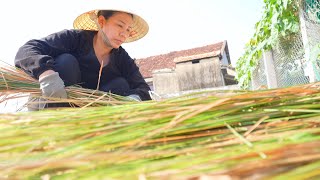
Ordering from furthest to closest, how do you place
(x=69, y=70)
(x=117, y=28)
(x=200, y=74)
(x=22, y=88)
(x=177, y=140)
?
1. (x=200, y=74)
2. (x=117, y=28)
3. (x=69, y=70)
4. (x=22, y=88)
5. (x=177, y=140)

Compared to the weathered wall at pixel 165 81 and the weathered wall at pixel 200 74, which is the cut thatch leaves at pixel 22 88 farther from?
the weathered wall at pixel 165 81

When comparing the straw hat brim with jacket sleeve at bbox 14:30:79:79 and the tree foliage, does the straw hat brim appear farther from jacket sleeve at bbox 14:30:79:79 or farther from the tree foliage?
the tree foliage

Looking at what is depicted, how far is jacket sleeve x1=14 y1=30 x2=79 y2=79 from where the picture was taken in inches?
66.6

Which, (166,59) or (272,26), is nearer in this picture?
(272,26)

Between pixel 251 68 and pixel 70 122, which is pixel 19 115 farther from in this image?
pixel 251 68

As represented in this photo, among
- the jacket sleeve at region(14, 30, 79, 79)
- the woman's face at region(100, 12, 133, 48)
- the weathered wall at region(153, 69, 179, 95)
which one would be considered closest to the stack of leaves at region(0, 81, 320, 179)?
the jacket sleeve at region(14, 30, 79, 79)

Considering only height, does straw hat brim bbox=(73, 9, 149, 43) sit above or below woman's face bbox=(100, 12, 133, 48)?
above

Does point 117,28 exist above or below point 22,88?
above

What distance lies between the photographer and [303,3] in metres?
2.95

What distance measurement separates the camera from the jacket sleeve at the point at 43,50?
5.55 feet

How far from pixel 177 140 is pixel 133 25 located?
6.26 feet

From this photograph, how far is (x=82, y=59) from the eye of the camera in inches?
81.2

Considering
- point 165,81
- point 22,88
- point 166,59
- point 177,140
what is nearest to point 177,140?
point 177,140

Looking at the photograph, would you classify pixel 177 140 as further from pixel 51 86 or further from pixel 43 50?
pixel 43 50
